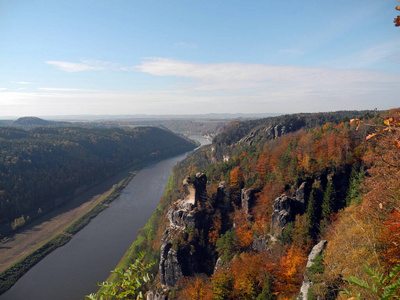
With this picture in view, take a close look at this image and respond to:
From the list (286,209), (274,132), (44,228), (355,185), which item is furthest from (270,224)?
(274,132)

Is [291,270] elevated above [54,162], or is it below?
below

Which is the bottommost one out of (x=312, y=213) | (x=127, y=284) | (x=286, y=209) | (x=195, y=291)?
(x=195, y=291)

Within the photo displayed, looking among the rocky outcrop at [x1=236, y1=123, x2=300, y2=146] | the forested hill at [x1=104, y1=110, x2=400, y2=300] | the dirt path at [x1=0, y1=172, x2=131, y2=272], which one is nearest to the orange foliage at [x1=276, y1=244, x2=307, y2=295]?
the forested hill at [x1=104, y1=110, x2=400, y2=300]

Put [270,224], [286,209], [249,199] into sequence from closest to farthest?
[286,209], [270,224], [249,199]

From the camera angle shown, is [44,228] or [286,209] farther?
[44,228]

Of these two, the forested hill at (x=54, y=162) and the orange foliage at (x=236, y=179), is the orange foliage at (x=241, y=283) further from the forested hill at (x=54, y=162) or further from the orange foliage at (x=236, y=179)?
the forested hill at (x=54, y=162)

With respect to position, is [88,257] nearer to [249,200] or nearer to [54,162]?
[249,200]

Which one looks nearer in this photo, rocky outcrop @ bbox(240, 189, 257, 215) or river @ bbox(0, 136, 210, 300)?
rocky outcrop @ bbox(240, 189, 257, 215)

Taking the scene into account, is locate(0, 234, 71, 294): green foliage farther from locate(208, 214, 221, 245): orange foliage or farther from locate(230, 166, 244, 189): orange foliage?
locate(230, 166, 244, 189): orange foliage
